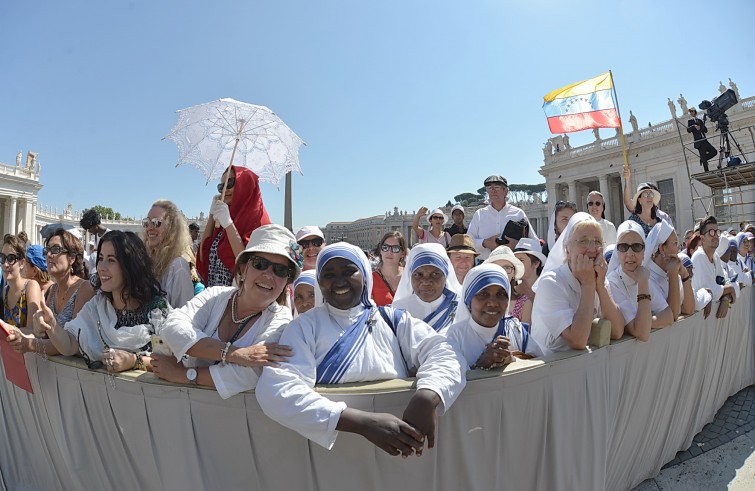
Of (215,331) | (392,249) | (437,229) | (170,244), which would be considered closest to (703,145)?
(437,229)

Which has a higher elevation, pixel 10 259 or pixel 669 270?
pixel 10 259

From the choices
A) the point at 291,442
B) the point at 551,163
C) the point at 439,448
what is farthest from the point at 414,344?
the point at 551,163

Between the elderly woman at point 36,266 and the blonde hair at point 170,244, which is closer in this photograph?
the blonde hair at point 170,244

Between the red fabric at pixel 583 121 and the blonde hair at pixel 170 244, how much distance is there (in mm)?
8546

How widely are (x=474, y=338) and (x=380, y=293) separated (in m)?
1.97

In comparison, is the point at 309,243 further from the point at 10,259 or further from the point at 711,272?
the point at 711,272

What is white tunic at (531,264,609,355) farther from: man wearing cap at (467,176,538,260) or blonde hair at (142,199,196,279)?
man wearing cap at (467,176,538,260)

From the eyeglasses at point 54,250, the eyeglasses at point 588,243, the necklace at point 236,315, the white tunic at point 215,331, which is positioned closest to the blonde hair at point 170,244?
the eyeglasses at point 54,250

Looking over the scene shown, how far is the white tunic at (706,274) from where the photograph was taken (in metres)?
3.97

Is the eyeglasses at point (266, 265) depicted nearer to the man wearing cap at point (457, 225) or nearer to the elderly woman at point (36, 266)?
the elderly woman at point (36, 266)

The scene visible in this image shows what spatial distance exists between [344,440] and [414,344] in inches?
20.0

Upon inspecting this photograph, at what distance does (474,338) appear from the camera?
80.1 inches

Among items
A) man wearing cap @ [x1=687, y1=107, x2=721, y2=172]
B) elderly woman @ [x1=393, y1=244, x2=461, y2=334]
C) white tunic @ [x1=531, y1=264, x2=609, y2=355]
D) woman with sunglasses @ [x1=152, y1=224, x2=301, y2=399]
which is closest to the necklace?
woman with sunglasses @ [x1=152, y1=224, x2=301, y2=399]

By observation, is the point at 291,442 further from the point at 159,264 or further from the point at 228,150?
the point at 228,150
